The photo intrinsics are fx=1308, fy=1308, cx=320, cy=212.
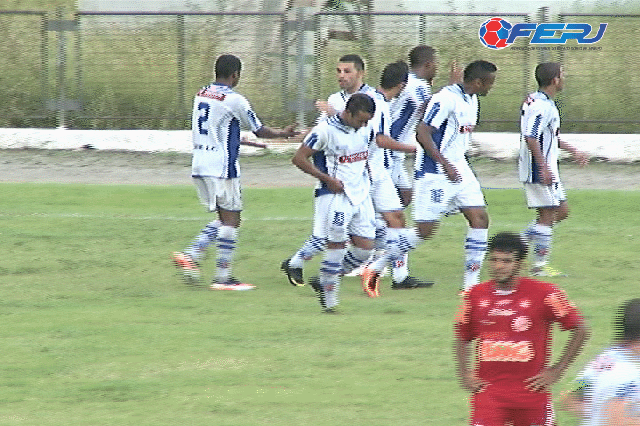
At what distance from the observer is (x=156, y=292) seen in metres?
11.8

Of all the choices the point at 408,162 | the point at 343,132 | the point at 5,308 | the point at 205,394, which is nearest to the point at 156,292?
the point at 5,308

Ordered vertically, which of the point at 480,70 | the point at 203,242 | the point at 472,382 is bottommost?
the point at 203,242

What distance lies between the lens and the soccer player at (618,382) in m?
5.43

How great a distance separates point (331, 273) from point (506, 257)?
Result: 4.56 m

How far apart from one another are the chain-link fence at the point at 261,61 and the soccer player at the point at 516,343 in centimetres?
1750

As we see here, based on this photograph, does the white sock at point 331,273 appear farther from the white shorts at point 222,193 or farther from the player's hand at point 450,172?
the white shorts at point 222,193

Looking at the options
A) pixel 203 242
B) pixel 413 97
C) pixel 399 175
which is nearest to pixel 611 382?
pixel 203 242

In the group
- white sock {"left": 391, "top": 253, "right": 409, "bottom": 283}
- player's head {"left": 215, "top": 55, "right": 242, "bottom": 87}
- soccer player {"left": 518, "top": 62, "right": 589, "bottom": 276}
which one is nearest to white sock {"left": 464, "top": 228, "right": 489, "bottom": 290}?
white sock {"left": 391, "top": 253, "right": 409, "bottom": 283}

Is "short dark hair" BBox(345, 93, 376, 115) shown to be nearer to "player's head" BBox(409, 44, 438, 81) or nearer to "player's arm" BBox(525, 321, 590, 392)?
"player's head" BBox(409, 44, 438, 81)

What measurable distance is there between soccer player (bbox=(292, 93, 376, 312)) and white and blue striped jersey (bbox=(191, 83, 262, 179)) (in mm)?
1195

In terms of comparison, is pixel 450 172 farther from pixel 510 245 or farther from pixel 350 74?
pixel 510 245

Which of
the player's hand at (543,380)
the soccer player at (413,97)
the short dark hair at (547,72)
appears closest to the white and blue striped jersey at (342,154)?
the soccer player at (413,97)

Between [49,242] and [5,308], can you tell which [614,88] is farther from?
[5,308]

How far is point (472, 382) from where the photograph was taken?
6215 millimetres
